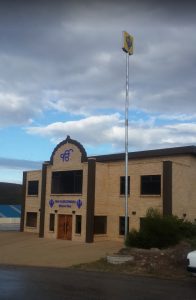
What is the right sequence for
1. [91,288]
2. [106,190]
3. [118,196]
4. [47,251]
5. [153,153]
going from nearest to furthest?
[91,288]
[47,251]
[118,196]
[153,153]
[106,190]

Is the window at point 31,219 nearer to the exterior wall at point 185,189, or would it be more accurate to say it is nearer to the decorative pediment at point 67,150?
the decorative pediment at point 67,150

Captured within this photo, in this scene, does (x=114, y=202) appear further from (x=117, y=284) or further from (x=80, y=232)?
(x=117, y=284)

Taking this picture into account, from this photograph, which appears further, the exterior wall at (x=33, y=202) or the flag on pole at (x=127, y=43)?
→ the exterior wall at (x=33, y=202)

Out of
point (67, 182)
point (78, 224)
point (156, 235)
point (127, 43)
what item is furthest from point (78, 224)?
point (127, 43)

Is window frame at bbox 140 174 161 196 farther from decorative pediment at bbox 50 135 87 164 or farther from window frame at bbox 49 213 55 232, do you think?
window frame at bbox 49 213 55 232

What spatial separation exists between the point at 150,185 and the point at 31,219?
15019mm

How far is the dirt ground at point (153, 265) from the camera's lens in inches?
762

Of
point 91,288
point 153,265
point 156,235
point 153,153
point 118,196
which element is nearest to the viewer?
point 91,288

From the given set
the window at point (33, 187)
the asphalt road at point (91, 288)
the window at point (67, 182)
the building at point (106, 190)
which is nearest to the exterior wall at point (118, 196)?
the building at point (106, 190)

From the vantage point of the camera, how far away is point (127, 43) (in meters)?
29.5

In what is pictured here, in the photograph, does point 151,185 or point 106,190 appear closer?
point 151,185

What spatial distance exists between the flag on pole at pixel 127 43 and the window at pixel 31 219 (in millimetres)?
20864

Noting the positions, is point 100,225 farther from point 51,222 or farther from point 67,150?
point 67,150

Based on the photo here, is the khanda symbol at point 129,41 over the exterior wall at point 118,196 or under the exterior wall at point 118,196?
over
